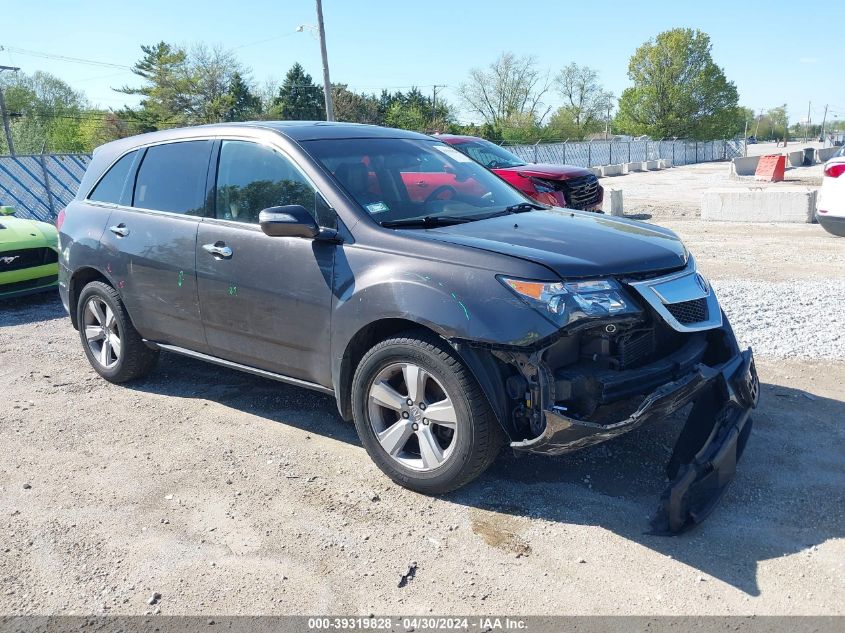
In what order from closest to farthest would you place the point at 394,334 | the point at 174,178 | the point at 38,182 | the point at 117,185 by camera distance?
the point at 394,334 → the point at 174,178 → the point at 117,185 → the point at 38,182

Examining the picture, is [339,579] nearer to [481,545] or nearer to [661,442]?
[481,545]

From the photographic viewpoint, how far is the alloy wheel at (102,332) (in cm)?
535

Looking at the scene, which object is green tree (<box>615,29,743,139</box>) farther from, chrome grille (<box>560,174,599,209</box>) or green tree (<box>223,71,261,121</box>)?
chrome grille (<box>560,174,599,209</box>)

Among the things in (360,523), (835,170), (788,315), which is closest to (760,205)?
(835,170)

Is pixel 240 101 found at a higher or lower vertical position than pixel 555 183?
higher

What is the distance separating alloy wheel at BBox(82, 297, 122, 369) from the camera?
17.5 ft

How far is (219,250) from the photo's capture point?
4.31 m

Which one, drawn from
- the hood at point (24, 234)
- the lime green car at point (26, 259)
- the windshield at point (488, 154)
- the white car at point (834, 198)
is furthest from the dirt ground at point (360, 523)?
the windshield at point (488, 154)

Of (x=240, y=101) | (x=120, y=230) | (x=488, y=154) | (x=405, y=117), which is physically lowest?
(x=120, y=230)

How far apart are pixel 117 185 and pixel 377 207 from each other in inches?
94.5

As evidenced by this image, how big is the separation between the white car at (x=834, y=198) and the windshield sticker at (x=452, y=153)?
6944 millimetres

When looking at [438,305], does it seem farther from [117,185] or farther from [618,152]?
[618,152]

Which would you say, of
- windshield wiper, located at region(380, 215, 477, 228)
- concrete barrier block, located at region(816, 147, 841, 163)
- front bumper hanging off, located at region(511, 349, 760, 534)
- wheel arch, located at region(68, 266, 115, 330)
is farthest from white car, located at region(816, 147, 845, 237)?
concrete barrier block, located at region(816, 147, 841, 163)

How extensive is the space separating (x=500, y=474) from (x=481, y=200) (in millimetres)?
1674
